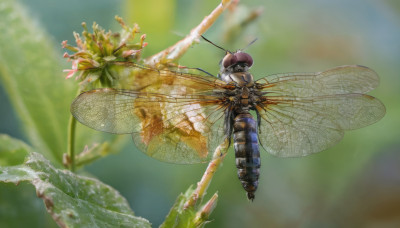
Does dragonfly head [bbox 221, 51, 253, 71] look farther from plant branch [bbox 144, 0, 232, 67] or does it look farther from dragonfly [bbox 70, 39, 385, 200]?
plant branch [bbox 144, 0, 232, 67]

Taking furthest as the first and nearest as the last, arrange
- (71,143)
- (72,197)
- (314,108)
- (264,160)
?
(264,160) < (314,108) < (71,143) < (72,197)

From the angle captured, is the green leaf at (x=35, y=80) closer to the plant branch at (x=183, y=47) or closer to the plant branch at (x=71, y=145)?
the plant branch at (x=71, y=145)

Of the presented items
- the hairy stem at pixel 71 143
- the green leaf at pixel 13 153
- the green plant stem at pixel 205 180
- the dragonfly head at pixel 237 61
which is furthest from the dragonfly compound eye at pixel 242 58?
the green leaf at pixel 13 153

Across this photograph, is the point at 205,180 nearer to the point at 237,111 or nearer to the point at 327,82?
the point at 237,111

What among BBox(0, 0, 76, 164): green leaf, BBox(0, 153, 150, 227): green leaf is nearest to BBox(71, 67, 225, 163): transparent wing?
BBox(0, 153, 150, 227): green leaf

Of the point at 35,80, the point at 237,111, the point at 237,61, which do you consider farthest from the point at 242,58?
the point at 35,80

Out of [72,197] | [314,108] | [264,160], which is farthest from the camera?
[264,160]
